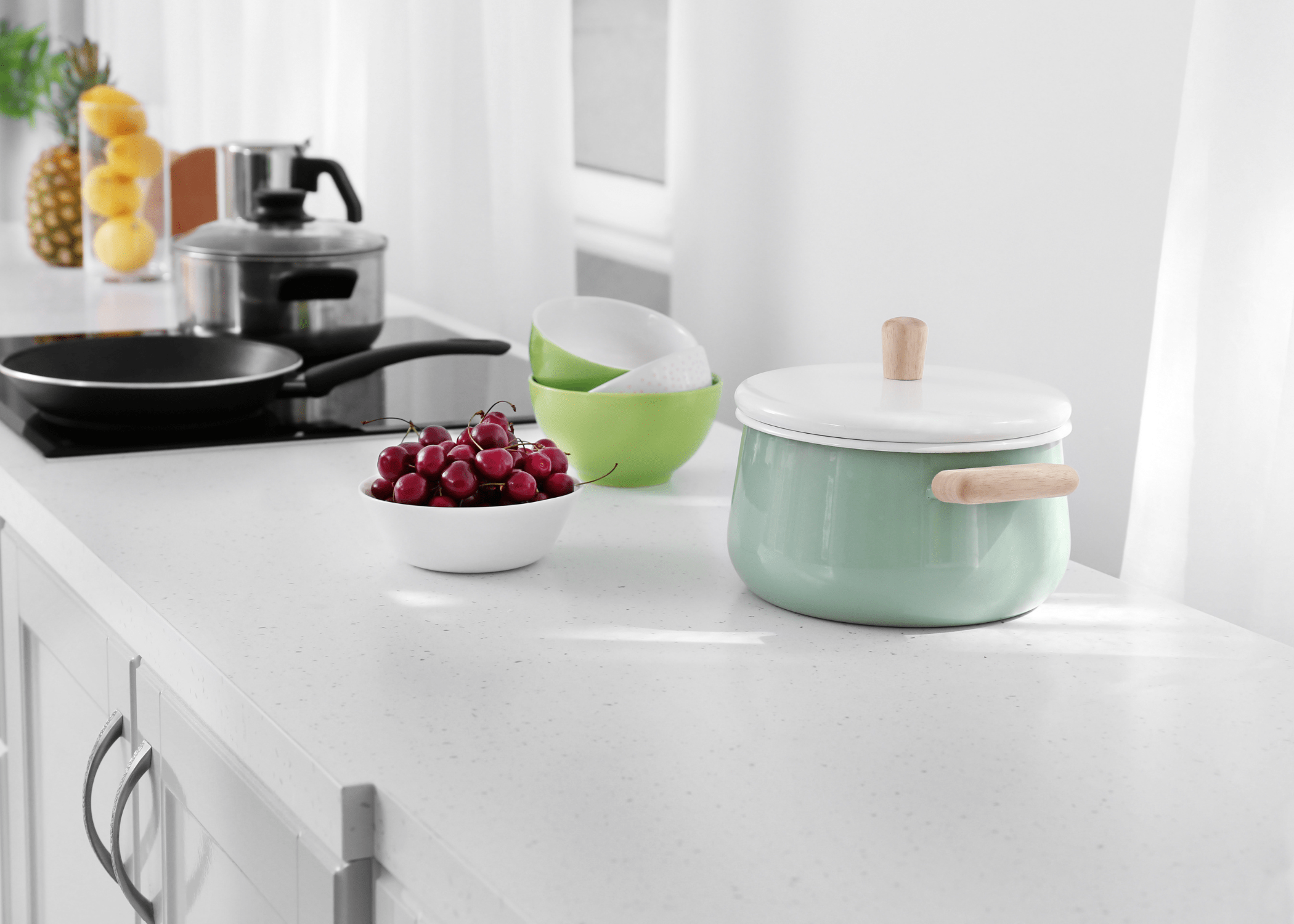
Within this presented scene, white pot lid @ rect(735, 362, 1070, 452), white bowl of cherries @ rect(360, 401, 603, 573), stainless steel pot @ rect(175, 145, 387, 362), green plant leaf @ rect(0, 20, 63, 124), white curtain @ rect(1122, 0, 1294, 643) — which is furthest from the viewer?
green plant leaf @ rect(0, 20, 63, 124)

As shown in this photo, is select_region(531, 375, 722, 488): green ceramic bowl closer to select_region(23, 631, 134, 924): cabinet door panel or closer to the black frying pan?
the black frying pan

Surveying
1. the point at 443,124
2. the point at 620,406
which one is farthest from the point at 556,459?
the point at 443,124

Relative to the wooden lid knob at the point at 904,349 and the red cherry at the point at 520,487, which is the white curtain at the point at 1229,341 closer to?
the wooden lid knob at the point at 904,349

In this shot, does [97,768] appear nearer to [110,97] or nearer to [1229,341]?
[1229,341]

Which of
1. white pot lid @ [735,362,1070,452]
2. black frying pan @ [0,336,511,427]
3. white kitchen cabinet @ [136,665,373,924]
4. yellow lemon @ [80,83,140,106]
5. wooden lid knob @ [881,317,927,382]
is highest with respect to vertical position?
yellow lemon @ [80,83,140,106]

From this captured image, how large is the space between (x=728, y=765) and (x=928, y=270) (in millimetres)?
965

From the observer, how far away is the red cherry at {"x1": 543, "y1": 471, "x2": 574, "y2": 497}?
0.93m

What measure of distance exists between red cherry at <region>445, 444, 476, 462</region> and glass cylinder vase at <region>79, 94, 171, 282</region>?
1.54m

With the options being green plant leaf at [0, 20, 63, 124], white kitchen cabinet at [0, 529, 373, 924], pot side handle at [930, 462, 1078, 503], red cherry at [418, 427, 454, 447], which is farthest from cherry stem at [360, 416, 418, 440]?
green plant leaf at [0, 20, 63, 124]

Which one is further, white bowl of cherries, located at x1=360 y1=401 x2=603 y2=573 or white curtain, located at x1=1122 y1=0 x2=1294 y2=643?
white curtain, located at x1=1122 y1=0 x2=1294 y2=643

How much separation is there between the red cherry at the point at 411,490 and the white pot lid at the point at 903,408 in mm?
216

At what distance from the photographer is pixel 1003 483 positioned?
0.76 metres

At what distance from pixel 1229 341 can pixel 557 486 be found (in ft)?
1.84

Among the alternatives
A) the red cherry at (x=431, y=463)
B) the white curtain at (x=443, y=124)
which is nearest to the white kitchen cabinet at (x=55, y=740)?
the red cherry at (x=431, y=463)
